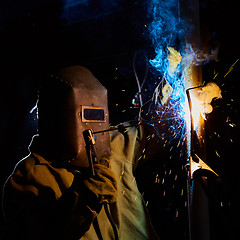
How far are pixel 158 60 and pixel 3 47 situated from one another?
2702mm

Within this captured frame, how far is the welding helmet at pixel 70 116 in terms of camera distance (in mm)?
→ 1676

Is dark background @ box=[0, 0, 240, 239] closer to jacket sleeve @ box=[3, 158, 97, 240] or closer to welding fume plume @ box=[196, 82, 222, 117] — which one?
welding fume plume @ box=[196, 82, 222, 117]

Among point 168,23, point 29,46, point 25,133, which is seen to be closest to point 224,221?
point 168,23

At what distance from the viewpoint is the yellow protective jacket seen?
1445 mm

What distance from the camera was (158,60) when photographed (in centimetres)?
181

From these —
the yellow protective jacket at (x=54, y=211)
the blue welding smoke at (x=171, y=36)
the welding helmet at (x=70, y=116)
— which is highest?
the blue welding smoke at (x=171, y=36)

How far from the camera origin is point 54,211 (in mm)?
1496

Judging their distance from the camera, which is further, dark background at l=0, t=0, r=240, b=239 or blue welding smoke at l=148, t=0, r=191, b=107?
dark background at l=0, t=0, r=240, b=239

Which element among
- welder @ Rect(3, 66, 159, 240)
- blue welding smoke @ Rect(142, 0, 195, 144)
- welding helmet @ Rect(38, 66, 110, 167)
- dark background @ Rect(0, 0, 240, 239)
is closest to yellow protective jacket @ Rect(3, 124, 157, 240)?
welder @ Rect(3, 66, 159, 240)

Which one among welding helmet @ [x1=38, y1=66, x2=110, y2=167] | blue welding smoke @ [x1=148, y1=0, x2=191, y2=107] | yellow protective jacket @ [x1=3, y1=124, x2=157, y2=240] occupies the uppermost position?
blue welding smoke @ [x1=148, y1=0, x2=191, y2=107]

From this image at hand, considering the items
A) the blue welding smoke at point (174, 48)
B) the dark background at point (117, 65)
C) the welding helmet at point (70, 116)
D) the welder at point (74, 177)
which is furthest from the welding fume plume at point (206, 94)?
the welding helmet at point (70, 116)

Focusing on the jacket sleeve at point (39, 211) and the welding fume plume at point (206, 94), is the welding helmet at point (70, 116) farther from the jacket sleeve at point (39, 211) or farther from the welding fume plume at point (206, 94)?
the welding fume plume at point (206, 94)

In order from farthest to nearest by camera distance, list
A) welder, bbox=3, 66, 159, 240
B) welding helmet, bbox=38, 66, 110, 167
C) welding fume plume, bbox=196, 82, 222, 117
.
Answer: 1. welding helmet, bbox=38, 66, 110, 167
2. welder, bbox=3, 66, 159, 240
3. welding fume plume, bbox=196, 82, 222, 117

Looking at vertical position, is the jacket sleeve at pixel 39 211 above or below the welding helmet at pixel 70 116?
below
